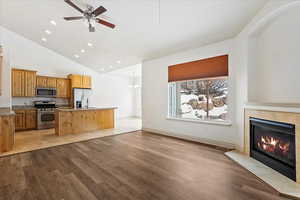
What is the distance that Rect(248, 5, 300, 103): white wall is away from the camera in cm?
250

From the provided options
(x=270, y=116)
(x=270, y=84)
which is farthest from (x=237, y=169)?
(x=270, y=84)

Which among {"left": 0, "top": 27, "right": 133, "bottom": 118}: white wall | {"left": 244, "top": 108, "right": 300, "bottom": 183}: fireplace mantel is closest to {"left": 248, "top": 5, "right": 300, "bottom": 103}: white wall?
{"left": 244, "top": 108, "right": 300, "bottom": 183}: fireplace mantel

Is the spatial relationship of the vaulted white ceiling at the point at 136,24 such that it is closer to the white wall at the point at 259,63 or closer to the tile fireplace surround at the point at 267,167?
the white wall at the point at 259,63

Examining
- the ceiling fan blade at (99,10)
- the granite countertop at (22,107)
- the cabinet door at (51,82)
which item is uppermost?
the ceiling fan blade at (99,10)

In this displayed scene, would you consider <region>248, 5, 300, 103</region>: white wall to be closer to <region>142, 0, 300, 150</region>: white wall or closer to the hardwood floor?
<region>142, 0, 300, 150</region>: white wall

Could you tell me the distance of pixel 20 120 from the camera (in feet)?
18.6

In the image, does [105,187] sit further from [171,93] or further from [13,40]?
[13,40]

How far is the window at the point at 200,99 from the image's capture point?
13.3 feet

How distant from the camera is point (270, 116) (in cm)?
263

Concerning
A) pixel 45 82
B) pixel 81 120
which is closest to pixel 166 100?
pixel 81 120

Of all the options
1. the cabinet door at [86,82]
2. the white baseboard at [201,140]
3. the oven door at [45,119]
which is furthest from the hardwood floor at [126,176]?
the cabinet door at [86,82]

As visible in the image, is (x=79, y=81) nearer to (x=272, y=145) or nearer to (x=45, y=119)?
(x=45, y=119)

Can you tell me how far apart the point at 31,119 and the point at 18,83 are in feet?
5.01

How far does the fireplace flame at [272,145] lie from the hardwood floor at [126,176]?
687 mm
